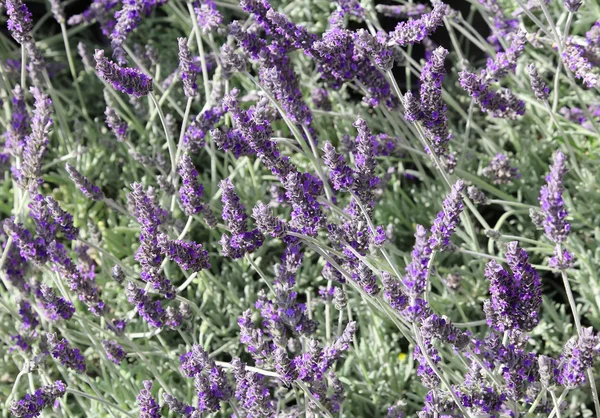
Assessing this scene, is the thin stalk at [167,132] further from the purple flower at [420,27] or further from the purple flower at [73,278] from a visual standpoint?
the purple flower at [420,27]

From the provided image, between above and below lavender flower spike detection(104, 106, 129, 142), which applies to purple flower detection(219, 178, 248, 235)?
below

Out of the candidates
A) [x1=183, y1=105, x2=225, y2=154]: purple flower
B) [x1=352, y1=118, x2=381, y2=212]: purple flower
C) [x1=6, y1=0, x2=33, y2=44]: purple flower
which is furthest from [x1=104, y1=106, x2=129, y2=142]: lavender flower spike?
[x1=352, y1=118, x2=381, y2=212]: purple flower

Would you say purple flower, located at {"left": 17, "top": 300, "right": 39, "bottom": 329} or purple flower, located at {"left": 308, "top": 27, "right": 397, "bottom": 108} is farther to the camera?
purple flower, located at {"left": 17, "top": 300, "right": 39, "bottom": 329}

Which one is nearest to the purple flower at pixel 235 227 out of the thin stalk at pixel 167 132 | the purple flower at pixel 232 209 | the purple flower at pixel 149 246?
the purple flower at pixel 232 209

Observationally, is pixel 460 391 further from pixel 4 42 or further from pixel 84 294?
pixel 4 42

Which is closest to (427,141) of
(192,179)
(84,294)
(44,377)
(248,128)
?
(248,128)

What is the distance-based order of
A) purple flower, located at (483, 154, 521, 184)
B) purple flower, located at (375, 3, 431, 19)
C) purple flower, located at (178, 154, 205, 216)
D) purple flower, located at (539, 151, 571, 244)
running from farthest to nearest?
purple flower, located at (375, 3, 431, 19) < purple flower, located at (483, 154, 521, 184) < purple flower, located at (178, 154, 205, 216) < purple flower, located at (539, 151, 571, 244)

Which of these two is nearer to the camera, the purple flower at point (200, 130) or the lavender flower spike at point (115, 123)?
the purple flower at point (200, 130)

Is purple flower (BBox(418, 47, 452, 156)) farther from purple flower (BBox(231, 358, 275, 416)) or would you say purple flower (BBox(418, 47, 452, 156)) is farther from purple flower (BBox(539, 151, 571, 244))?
purple flower (BBox(231, 358, 275, 416))
